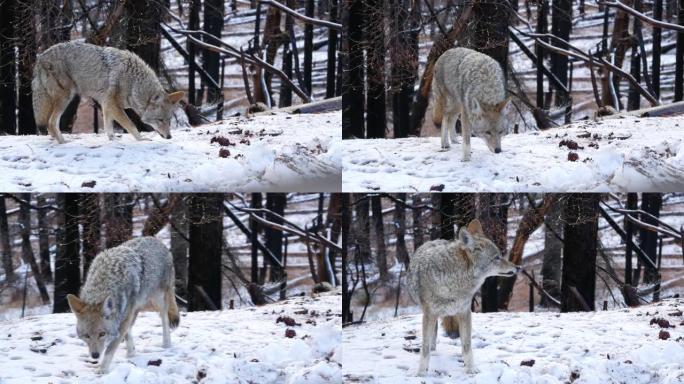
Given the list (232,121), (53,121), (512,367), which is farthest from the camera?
(232,121)

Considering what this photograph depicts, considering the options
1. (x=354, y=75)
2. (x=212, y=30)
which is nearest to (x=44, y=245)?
(x=212, y=30)

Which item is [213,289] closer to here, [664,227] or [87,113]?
[87,113]

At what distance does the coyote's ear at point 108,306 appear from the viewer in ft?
19.4

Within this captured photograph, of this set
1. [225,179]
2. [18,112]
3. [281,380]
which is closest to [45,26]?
[18,112]

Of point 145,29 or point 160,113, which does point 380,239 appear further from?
point 145,29

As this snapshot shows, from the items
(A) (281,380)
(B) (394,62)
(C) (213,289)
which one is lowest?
(A) (281,380)

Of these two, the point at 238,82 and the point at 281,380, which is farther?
the point at 238,82

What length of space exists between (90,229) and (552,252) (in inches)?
156

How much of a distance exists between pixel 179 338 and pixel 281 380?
34.7 inches

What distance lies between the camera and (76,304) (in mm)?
5922

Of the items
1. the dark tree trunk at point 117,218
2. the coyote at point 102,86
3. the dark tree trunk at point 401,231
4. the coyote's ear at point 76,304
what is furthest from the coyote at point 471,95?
the coyote's ear at point 76,304

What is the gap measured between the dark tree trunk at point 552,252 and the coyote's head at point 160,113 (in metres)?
3.31

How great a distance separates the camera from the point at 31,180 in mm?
6699

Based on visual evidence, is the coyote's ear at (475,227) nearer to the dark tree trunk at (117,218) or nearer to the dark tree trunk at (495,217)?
the dark tree trunk at (495,217)
